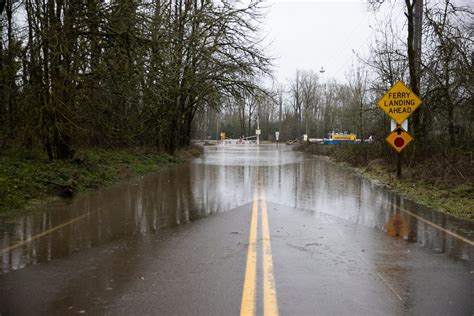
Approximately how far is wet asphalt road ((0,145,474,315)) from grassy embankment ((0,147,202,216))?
0.78 m

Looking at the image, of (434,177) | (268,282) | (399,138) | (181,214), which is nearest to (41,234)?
(181,214)

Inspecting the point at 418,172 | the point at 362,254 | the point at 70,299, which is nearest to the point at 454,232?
the point at 362,254

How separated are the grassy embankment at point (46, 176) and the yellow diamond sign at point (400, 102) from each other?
10.1m

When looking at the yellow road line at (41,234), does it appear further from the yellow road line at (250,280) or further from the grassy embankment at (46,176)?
the yellow road line at (250,280)

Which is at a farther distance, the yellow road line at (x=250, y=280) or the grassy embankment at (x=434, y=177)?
the grassy embankment at (x=434, y=177)

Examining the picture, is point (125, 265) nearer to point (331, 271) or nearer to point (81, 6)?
point (331, 271)

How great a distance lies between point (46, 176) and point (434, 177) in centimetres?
1210

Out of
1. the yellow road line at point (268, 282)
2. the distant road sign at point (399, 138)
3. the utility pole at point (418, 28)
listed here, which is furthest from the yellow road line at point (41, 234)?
the utility pole at point (418, 28)

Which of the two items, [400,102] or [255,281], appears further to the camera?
[400,102]

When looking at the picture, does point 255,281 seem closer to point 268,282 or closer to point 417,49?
point 268,282

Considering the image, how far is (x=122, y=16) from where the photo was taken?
1351 centimetres

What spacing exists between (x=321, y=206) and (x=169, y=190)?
5.14 metres

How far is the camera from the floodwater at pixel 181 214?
7.04 metres

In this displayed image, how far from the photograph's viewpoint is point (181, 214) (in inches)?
380
